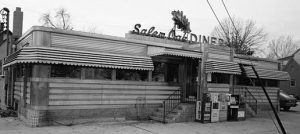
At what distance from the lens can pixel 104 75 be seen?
45.1 ft

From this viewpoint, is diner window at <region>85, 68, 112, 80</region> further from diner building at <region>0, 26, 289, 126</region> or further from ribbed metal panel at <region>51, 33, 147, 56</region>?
ribbed metal panel at <region>51, 33, 147, 56</region>

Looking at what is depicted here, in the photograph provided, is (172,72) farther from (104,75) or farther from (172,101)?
(104,75)

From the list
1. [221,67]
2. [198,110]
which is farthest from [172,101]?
[221,67]

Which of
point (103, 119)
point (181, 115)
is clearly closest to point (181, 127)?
point (181, 115)

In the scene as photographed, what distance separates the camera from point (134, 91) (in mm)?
14484

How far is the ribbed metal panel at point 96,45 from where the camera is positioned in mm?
12523

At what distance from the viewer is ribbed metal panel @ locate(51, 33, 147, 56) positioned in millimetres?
12523

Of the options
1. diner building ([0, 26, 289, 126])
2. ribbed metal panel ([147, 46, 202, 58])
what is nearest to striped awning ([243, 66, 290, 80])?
diner building ([0, 26, 289, 126])

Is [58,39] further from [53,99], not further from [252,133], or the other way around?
[252,133]

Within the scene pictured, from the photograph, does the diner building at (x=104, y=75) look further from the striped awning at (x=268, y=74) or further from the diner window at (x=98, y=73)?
the striped awning at (x=268, y=74)

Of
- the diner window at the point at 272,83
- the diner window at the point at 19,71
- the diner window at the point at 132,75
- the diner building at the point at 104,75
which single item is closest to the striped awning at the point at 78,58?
the diner building at the point at 104,75

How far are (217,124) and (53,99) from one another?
7.61 metres

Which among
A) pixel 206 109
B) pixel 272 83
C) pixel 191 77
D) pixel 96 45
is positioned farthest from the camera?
pixel 272 83

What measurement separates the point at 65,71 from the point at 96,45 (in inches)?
70.7
